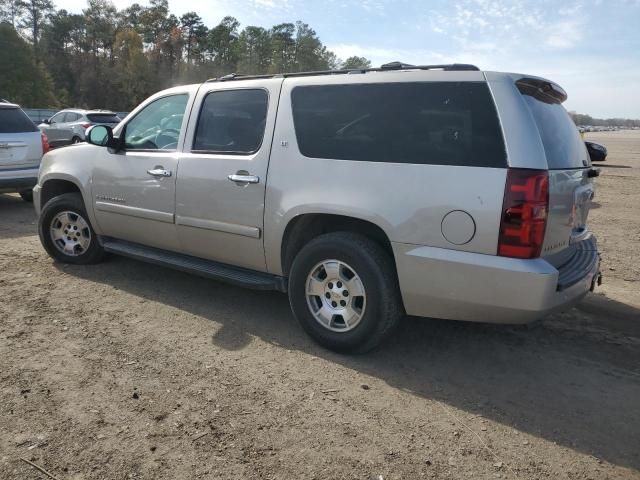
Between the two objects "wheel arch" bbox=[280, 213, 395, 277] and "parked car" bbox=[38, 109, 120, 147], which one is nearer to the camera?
"wheel arch" bbox=[280, 213, 395, 277]

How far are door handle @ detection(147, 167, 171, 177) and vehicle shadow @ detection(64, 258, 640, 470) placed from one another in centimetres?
111

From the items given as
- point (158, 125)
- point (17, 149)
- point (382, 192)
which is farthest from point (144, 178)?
point (17, 149)

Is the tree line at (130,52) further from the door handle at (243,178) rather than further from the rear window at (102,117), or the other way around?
the door handle at (243,178)

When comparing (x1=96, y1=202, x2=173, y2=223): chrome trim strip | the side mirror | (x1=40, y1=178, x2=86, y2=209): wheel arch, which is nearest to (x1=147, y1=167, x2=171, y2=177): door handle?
(x1=96, y1=202, x2=173, y2=223): chrome trim strip

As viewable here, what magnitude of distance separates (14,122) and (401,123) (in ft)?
25.1

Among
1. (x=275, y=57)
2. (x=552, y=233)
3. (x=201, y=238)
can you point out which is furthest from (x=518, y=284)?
(x=275, y=57)

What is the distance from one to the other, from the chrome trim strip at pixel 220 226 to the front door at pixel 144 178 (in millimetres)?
169

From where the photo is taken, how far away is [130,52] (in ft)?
210

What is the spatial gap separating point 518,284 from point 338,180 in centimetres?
133

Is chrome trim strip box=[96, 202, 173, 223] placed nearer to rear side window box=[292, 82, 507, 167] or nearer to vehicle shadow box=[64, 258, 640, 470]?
vehicle shadow box=[64, 258, 640, 470]

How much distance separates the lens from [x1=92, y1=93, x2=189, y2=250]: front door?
4508 mm

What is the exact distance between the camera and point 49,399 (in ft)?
9.80

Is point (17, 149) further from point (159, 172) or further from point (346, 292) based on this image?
point (346, 292)

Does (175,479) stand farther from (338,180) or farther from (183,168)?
(183,168)
